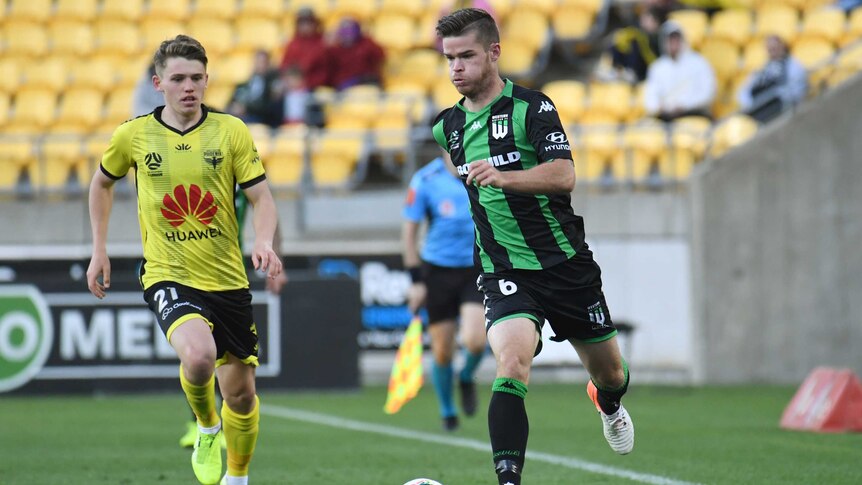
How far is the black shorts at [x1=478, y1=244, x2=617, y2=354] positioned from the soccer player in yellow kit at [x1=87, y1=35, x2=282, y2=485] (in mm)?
1181

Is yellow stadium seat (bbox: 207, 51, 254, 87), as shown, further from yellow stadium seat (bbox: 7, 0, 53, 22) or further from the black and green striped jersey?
the black and green striped jersey

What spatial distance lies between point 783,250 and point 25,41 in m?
11.3

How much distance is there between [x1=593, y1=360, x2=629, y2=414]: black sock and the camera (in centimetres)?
702

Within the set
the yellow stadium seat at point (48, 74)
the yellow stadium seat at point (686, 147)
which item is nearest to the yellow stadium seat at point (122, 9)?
the yellow stadium seat at point (48, 74)

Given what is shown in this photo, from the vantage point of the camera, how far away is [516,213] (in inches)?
253

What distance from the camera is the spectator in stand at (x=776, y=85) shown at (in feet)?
56.3

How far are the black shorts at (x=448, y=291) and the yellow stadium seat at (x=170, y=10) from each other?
11428 millimetres

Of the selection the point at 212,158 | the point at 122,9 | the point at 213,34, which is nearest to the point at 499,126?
the point at 212,158

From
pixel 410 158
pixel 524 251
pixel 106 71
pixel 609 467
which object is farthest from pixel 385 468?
pixel 106 71

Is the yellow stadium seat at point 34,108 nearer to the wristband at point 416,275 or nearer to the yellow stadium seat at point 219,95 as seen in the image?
the yellow stadium seat at point 219,95

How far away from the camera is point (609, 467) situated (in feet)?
27.9

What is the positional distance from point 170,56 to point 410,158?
10.5 m

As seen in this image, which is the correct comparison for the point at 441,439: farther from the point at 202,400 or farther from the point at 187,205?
the point at 187,205

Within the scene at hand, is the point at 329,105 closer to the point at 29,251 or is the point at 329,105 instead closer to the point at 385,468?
the point at 29,251
